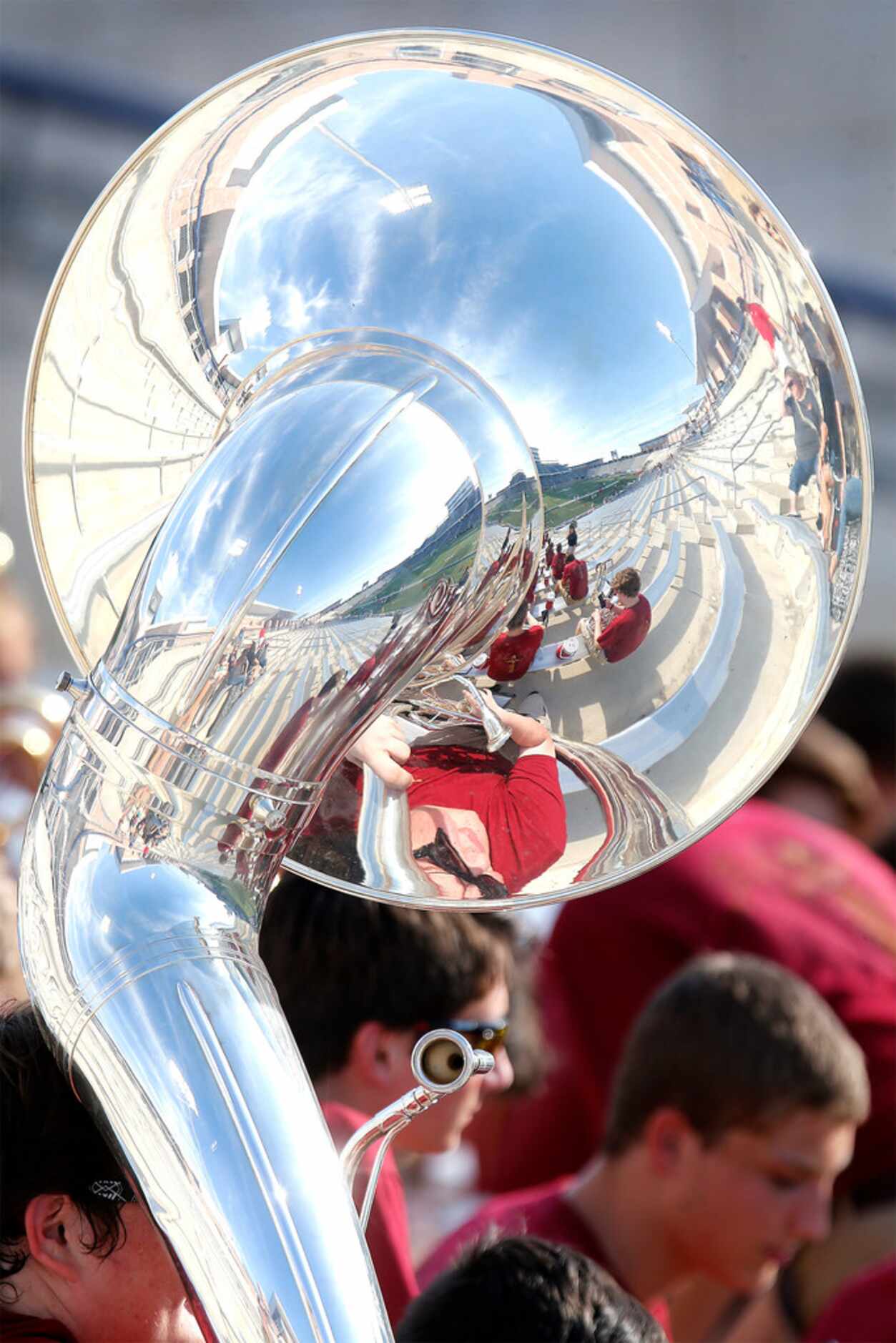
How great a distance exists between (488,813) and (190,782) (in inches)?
12.4

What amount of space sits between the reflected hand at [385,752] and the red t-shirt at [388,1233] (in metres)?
0.41

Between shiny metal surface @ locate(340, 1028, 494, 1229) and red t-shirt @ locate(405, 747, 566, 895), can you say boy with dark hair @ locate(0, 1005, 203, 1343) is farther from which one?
red t-shirt @ locate(405, 747, 566, 895)

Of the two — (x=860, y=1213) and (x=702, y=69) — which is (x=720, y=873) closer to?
(x=860, y=1213)

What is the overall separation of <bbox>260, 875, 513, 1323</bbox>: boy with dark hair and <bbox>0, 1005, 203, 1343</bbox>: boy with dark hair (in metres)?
0.54

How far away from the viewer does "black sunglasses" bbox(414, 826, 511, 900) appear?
1.07 meters

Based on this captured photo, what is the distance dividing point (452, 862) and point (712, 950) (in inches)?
52.5

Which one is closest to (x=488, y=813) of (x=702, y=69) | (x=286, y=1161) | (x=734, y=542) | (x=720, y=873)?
(x=734, y=542)

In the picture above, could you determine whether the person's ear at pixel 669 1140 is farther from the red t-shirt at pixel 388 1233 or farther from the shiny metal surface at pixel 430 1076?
the shiny metal surface at pixel 430 1076

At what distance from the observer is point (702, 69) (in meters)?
6.01

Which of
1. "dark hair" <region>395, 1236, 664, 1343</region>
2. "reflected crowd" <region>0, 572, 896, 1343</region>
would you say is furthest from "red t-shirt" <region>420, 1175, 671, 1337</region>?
"dark hair" <region>395, 1236, 664, 1343</region>

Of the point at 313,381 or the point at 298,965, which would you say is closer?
the point at 313,381

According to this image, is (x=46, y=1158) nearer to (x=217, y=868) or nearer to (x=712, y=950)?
(x=217, y=868)

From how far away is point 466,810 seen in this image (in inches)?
41.8

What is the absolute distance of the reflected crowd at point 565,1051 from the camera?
959mm
